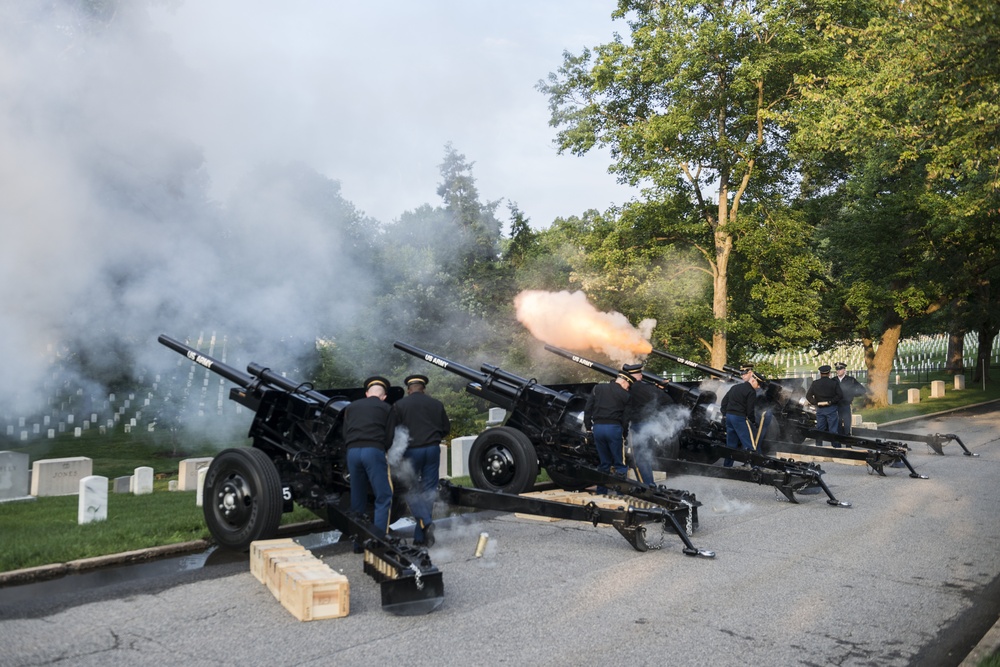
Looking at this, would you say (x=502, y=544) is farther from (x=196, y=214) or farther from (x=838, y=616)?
(x=196, y=214)

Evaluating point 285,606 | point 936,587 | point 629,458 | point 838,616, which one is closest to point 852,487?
point 629,458

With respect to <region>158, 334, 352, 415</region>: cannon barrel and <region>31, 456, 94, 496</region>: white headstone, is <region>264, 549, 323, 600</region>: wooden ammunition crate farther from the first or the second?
<region>31, 456, 94, 496</region>: white headstone

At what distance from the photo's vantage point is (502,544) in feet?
26.9

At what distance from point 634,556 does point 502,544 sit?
132 cm

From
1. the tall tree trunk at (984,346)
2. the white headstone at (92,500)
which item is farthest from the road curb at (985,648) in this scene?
the tall tree trunk at (984,346)

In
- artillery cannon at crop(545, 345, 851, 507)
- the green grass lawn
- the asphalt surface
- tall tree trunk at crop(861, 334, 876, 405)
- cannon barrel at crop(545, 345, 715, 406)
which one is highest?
tall tree trunk at crop(861, 334, 876, 405)

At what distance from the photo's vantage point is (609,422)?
998 cm

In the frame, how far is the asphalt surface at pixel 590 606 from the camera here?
509cm

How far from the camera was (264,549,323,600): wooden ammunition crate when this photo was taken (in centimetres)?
616

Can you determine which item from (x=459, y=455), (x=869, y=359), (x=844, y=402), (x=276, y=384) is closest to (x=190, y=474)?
(x=459, y=455)

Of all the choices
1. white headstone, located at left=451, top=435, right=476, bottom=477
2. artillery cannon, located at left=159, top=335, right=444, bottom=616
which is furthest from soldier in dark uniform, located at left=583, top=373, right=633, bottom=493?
white headstone, located at left=451, top=435, right=476, bottom=477

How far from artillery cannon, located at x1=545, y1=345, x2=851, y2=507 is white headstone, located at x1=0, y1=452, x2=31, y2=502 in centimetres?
741

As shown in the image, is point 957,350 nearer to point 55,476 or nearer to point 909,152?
point 909,152

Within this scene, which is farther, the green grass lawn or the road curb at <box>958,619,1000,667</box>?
the green grass lawn
